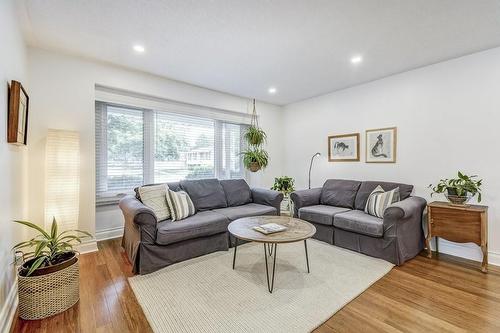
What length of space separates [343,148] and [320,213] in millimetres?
1483

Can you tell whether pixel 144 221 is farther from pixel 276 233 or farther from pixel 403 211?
pixel 403 211

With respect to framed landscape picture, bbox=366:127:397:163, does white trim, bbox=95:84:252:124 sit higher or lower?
higher

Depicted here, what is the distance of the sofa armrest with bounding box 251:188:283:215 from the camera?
12.1 ft

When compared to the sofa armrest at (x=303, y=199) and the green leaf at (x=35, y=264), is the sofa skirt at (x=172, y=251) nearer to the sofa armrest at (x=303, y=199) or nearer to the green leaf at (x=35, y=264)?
the green leaf at (x=35, y=264)

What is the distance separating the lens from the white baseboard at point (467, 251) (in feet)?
8.86

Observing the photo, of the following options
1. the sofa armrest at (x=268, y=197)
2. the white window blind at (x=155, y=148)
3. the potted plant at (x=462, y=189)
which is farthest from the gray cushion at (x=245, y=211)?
the potted plant at (x=462, y=189)

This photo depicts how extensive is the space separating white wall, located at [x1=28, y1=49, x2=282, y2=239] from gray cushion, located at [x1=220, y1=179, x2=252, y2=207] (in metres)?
1.69

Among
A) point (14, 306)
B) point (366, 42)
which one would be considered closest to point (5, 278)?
Result: point (14, 306)

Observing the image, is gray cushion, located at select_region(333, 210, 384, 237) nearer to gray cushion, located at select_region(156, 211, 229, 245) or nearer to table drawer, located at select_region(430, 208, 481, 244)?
table drawer, located at select_region(430, 208, 481, 244)

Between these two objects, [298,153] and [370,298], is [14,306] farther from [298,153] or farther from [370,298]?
[298,153]

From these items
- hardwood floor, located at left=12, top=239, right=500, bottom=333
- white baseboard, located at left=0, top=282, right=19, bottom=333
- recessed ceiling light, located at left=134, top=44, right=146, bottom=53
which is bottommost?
hardwood floor, located at left=12, top=239, right=500, bottom=333

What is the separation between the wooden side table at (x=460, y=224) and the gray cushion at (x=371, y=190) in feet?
1.28

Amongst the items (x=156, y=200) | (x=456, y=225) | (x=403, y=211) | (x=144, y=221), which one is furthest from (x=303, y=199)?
(x=144, y=221)

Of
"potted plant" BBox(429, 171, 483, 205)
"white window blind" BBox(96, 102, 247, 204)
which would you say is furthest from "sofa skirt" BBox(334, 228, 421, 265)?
"white window blind" BBox(96, 102, 247, 204)
